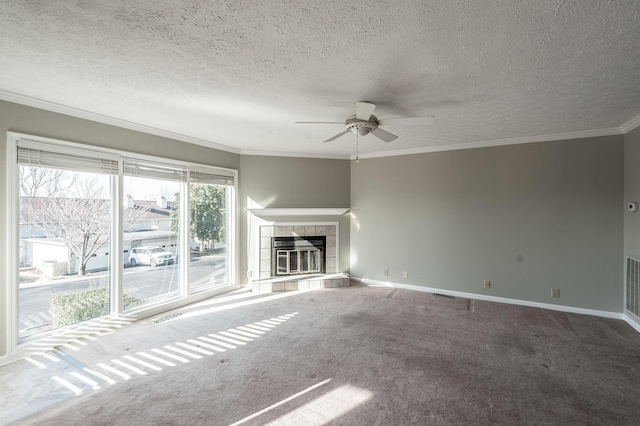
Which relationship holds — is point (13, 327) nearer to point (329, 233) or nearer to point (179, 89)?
point (179, 89)

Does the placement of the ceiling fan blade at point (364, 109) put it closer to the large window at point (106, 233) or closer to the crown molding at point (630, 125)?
the large window at point (106, 233)

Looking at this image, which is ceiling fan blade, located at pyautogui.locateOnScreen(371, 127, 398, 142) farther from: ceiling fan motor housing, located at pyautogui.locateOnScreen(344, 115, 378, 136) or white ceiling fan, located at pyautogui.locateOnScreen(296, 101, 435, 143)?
ceiling fan motor housing, located at pyautogui.locateOnScreen(344, 115, 378, 136)

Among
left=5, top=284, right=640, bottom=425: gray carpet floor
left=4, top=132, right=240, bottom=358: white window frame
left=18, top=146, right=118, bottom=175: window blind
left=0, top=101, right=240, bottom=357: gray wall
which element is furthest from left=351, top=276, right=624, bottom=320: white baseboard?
left=18, top=146, right=118, bottom=175: window blind

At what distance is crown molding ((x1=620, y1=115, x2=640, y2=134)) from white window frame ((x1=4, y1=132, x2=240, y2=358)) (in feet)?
18.2

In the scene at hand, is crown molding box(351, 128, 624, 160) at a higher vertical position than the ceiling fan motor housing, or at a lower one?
higher

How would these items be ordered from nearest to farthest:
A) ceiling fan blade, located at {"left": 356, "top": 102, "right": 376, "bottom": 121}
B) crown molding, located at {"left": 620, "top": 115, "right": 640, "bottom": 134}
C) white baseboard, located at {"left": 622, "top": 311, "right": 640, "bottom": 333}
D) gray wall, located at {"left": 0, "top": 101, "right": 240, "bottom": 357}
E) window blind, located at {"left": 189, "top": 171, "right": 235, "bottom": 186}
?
ceiling fan blade, located at {"left": 356, "top": 102, "right": 376, "bottom": 121}, gray wall, located at {"left": 0, "top": 101, "right": 240, "bottom": 357}, crown molding, located at {"left": 620, "top": 115, "right": 640, "bottom": 134}, white baseboard, located at {"left": 622, "top": 311, "right": 640, "bottom": 333}, window blind, located at {"left": 189, "top": 171, "right": 235, "bottom": 186}

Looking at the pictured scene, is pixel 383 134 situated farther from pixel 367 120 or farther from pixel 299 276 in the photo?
pixel 299 276

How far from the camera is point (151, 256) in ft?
13.5

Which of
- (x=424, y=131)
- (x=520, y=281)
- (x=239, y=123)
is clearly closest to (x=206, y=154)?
(x=239, y=123)

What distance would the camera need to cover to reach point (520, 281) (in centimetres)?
446

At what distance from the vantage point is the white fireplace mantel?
533cm

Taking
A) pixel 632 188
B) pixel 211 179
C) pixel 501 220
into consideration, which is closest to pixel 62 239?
pixel 211 179

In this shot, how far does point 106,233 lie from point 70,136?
3.89 feet

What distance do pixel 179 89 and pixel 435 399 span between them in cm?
337
